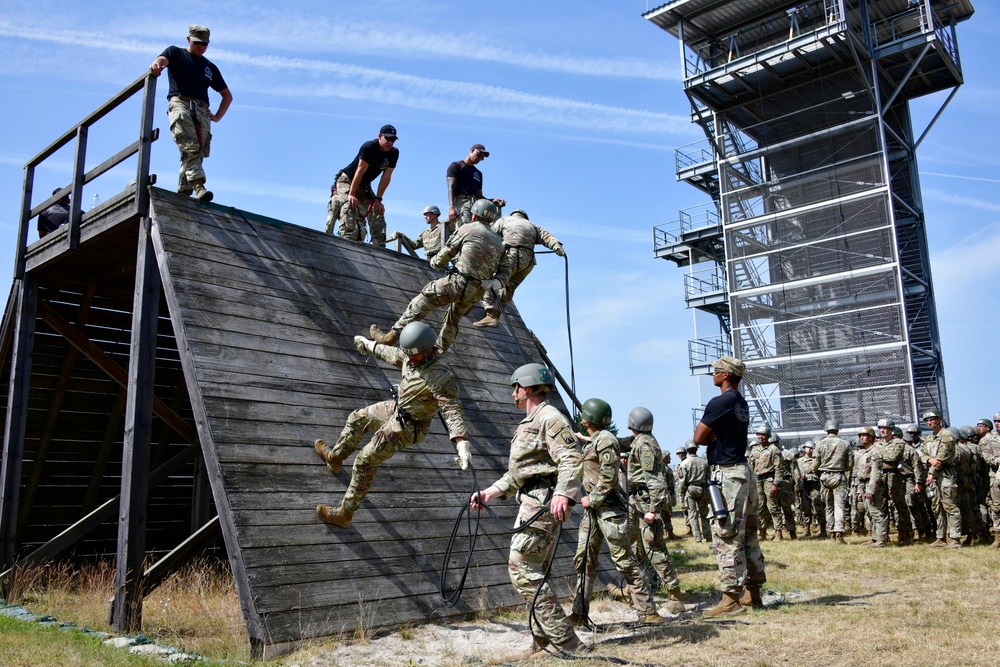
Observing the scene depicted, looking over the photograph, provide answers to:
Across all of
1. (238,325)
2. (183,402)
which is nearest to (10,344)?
(183,402)

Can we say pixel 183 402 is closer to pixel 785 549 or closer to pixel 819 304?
pixel 785 549

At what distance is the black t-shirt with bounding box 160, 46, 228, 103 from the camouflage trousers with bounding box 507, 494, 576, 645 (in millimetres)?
6524

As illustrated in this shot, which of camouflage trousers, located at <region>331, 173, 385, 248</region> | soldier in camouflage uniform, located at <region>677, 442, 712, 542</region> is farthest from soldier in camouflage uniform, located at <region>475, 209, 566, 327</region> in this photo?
soldier in camouflage uniform, located at <region>677, 442, 712, 542</region>

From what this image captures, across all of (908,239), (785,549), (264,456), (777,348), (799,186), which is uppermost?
(799,186)

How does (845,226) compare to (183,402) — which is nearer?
(183,402)

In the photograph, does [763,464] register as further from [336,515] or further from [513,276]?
[336,515]

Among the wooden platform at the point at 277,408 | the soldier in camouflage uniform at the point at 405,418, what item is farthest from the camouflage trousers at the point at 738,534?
the soldier in camouflage uniform at the point at 405,418

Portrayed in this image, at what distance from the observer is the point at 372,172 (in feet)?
42.0

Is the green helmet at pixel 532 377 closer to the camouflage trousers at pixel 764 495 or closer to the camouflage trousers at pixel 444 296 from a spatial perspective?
the camouflage trousers at pixel 444 296

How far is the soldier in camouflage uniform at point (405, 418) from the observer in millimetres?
7652

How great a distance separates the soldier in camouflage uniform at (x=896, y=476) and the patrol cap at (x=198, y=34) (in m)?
12.6

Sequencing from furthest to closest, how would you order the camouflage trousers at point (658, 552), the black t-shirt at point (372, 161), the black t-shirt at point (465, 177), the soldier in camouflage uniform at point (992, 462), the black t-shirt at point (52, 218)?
the soldier in camouflage uniform at point (992, 462) < the black t-shirt at point (465, 177) < the black t-shirt at point (372, 161) < the black t-shirt at point (52, 218) < the camouflage trousers at point (658, 552)

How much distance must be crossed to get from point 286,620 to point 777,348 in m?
28.7

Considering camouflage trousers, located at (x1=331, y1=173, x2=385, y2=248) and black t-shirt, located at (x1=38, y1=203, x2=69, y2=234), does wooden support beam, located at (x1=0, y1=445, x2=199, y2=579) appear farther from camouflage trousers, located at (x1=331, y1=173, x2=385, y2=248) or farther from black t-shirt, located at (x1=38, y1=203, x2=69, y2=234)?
camouflage trousers, located at (x1=331, y1=173, x2=385, y2=248)
